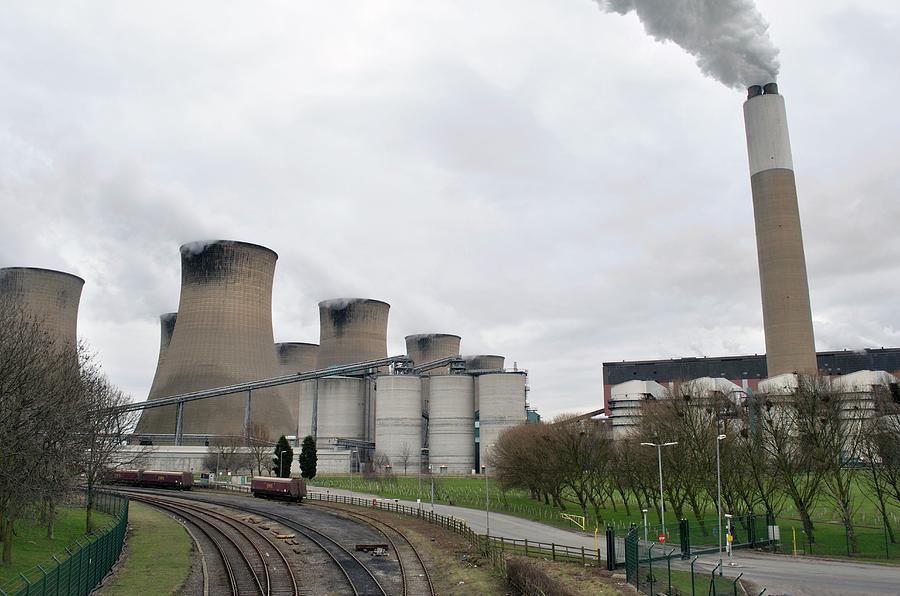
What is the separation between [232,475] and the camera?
71.4 m

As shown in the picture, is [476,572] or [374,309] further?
[374,309]

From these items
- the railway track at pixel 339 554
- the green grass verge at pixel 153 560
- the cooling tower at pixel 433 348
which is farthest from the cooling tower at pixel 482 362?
the green grass verge at pixel 153 560

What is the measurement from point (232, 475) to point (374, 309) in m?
27.9

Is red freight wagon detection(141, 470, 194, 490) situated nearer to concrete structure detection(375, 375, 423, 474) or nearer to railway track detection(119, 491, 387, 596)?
railway track detection(119, 491, 387, 596)

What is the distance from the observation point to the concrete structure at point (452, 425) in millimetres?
88637

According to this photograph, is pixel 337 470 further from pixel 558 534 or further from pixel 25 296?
pixel 558 534

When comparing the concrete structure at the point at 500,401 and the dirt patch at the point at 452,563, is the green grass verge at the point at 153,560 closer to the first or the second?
the dirt patch at the point at 452,563

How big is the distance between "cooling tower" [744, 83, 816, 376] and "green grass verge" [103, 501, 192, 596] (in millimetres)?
54702

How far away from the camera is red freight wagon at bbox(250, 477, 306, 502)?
48.2 metres

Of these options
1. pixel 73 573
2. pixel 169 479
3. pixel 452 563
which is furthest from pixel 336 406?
pixel 73 573

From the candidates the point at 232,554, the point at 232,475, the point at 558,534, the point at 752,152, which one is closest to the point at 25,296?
the point at 232,475

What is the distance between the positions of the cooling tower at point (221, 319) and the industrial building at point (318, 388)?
0.09m

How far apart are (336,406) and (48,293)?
37939 mm

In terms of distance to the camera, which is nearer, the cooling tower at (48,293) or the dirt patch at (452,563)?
the dirt patch at (452,563)
